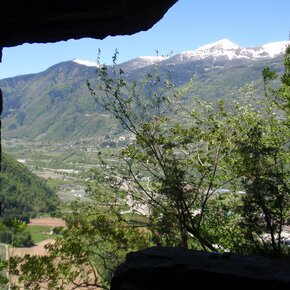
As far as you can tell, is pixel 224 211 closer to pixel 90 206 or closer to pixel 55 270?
pixel 90 206

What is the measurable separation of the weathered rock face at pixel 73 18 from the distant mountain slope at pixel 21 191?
105 metres

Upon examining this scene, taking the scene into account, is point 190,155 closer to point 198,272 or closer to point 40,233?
point 198,272

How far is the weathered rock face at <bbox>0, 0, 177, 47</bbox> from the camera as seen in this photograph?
25.4 feet

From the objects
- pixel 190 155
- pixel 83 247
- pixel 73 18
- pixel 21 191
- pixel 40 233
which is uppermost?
pixel 73 18

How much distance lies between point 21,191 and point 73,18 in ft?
408

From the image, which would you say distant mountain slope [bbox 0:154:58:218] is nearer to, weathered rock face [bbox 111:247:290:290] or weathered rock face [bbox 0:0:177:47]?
weathered rock face [bbox 0:0:177:47]

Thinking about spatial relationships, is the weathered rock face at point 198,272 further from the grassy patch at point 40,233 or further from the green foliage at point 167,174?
the grassy patch at point 40,233

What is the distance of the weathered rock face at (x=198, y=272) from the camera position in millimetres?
6266

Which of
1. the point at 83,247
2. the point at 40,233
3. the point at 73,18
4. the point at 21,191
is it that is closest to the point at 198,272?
the point at 73,18

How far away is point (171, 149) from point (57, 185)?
157 meters

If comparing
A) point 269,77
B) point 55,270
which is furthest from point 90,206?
point 269,77

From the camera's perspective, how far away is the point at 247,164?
478 inches

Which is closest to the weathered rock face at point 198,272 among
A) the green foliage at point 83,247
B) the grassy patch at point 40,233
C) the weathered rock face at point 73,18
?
the weathered rock face at point 73,18

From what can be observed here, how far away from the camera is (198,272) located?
657 cm
